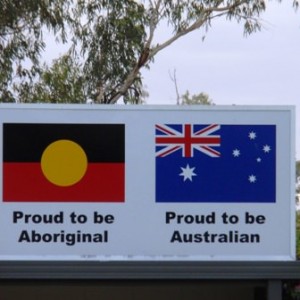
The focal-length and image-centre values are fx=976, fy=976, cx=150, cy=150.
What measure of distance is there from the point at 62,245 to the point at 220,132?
1.68m

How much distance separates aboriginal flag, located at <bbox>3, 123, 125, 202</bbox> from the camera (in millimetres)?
8422

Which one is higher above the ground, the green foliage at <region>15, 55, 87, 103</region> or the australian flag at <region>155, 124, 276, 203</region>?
the green foliage at <region>15, 55, 87, 103</region>

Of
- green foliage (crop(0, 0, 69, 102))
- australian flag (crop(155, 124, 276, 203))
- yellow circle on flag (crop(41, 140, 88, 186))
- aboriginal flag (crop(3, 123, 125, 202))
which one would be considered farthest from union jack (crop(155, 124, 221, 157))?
green foliage (crop(0, 0, 69, 102))

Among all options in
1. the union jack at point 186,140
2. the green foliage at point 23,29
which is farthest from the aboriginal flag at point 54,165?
the green foliage at point 23,29

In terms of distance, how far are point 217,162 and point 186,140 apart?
0.33m

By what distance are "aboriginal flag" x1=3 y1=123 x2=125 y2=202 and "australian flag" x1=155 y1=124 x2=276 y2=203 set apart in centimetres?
45

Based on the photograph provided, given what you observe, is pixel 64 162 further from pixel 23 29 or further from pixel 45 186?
pixel 23 29

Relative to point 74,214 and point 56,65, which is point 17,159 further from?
point 56,65

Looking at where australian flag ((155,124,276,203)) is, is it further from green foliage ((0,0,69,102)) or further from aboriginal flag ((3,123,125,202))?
green foliage ((0,0,69,102))

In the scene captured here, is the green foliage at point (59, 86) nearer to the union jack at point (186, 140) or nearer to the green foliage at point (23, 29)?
the green foliage at point (23, 29)

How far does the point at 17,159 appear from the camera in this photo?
8414 mm

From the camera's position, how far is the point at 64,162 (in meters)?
8.42

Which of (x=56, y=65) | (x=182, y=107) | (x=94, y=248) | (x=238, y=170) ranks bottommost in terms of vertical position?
(x=94, y=248)

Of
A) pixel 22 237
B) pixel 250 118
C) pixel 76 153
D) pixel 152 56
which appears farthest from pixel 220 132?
pixel 152 56
